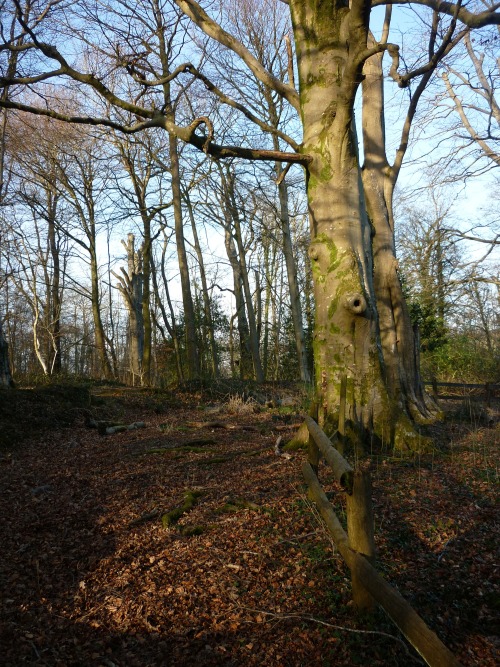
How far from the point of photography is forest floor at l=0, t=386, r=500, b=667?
3129 mm

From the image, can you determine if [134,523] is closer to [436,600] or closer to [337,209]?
[436,600]

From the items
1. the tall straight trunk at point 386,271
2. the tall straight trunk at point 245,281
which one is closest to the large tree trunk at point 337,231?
the tall straight trunk at point 386,271

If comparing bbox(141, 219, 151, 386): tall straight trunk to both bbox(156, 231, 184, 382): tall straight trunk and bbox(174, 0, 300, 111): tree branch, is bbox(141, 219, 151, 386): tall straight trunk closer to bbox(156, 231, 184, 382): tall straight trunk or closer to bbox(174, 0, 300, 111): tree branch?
bbox(156, 231, 184, 382): tall straight trunk

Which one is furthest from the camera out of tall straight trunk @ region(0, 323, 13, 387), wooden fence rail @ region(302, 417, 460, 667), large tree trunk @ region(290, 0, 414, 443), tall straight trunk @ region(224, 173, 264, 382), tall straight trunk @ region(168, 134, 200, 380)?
tall straight trunk @ region(224, 173, 264, 382)

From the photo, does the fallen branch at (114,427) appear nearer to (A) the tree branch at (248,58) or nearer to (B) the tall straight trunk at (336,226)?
(B) the tall straight trunk at (336,226)

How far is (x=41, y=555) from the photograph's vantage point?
14.6 ft

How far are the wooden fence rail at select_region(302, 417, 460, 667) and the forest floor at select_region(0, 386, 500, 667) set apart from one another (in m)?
0.41

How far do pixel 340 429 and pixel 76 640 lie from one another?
3728 mm

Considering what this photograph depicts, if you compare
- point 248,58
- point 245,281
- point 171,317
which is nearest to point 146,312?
point 171,317

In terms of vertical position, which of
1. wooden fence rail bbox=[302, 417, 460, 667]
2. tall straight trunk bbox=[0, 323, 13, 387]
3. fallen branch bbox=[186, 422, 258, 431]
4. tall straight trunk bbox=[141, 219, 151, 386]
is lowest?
wooden fence rail bbox=[302, 417, 460, 667]

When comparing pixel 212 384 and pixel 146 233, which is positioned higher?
pixel 146 233

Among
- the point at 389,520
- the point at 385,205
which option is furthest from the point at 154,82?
the point at 389,520

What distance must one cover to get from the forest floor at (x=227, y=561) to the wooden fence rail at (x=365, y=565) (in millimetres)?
409

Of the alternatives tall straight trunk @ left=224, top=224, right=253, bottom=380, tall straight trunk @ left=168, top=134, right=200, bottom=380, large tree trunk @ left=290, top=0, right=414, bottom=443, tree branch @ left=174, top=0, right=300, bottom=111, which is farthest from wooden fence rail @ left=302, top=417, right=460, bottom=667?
tall straight trunk @ left=224, top=224, right=253, bottom=380
